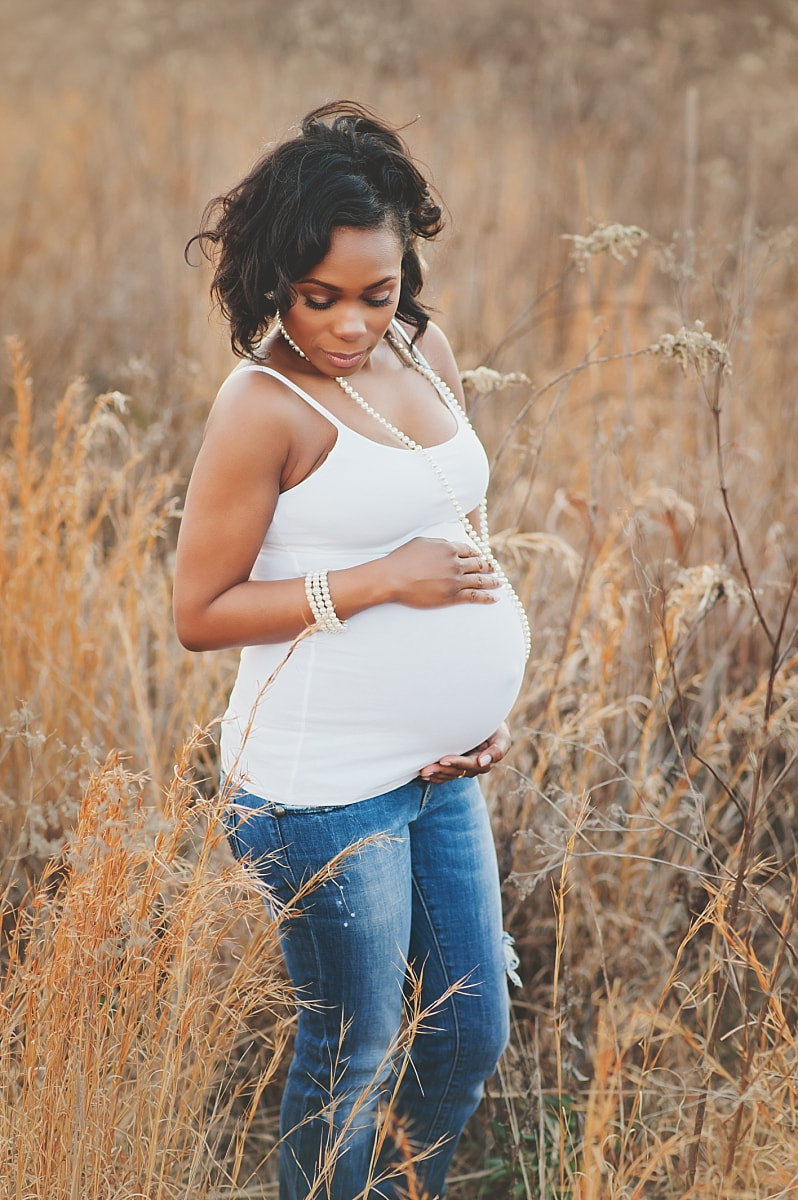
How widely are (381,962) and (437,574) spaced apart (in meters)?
0.61

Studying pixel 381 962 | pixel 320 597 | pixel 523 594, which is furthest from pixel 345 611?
pixel 523 594

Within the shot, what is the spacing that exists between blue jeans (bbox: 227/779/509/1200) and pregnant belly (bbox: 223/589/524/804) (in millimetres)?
48

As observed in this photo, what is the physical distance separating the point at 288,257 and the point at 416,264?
0.39 m

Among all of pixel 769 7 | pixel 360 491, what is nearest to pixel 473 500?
pixel 360 491

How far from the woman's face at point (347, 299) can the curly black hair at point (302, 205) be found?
16mm

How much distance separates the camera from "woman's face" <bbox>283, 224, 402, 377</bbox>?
4.82 feet

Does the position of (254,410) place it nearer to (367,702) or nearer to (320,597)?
(320,597)

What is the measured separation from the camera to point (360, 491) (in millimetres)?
1489

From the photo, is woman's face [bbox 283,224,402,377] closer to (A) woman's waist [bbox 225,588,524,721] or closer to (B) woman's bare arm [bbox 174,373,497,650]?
(B) woman's bare arm [bbox 174,373,497,650]

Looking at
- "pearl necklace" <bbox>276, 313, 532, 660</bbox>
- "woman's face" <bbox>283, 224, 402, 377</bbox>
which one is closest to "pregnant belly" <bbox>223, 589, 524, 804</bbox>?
"pearl necklace" <bbox>276, 313, 532, 660</bbox>

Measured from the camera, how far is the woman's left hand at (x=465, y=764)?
1618 mm


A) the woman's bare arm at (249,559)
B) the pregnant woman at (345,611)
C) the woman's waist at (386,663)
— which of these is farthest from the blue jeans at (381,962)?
the woman's bare arm at (249,559)

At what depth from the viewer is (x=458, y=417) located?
5.71 feet

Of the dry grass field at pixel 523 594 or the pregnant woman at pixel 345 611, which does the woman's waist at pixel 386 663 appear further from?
the dry grass field at pixel 523 594
